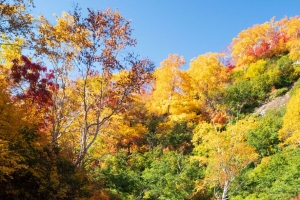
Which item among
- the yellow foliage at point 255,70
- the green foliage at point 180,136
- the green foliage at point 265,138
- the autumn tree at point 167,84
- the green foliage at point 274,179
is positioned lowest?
the green foliage at point 274,179

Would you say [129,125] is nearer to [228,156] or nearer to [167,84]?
[167,84]

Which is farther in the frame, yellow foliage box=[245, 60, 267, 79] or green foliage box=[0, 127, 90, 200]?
yellow foliage box=[245, 60, 267, 79]

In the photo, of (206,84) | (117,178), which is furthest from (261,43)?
(117,178)

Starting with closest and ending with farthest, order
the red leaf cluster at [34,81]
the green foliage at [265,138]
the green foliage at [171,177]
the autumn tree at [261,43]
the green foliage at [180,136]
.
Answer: the red leaf cluster at [34,81] < the green foliage at [171,177] < the green foliage at [265,138] < the green foliage at [180,136] < the autumn tree at [261,43]

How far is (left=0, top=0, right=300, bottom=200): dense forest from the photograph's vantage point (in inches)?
260

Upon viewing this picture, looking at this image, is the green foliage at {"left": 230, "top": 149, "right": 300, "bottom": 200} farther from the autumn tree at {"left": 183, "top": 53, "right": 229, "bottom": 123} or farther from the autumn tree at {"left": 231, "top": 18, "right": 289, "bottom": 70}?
the autumn tree at {"left": 231, "top": 18, "right": 289, "bottom": 70}

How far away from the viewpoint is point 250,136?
16453mm

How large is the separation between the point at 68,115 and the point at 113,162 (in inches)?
238

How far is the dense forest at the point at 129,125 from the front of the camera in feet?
21.6

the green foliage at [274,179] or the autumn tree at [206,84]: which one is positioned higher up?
the autumn tree at [206,84]

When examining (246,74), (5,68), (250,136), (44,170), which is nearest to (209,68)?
(246,74)

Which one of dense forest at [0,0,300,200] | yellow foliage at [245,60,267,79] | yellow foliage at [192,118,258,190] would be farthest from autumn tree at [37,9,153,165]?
yellow foliage at [245,60,267,79]

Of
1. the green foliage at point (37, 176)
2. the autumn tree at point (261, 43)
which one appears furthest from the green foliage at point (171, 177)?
the autumn tree at point (261, 43)

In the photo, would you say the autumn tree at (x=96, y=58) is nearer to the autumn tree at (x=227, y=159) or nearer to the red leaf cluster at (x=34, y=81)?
the red leaf cluster at (x=34, y=81)
